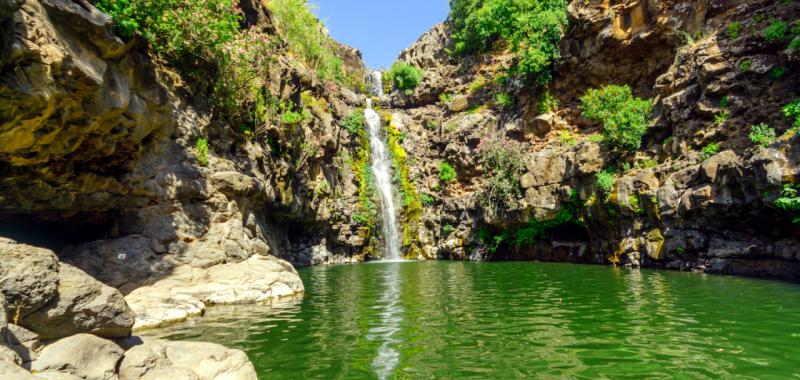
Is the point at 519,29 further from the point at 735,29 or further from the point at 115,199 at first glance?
the point at 115,199

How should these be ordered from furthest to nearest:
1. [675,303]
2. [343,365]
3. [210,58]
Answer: [210,58], [675,303], [343,365]

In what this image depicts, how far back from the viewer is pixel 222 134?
20.5 m

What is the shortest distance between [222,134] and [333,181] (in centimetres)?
1648

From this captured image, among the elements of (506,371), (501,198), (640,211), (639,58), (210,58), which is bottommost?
(506,371)

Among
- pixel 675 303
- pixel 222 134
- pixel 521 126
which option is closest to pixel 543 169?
pixel 521 126

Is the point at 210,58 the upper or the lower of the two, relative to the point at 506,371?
upper

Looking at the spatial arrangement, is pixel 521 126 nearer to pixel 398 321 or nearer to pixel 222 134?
pixel 222 134

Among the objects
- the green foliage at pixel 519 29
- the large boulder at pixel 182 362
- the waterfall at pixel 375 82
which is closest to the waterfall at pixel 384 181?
the waterfall at pixel 375 82

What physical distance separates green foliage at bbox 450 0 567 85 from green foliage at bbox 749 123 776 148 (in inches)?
718

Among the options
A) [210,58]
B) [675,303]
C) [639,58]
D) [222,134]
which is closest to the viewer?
[675,303]

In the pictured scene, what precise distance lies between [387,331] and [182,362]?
15.6 feet

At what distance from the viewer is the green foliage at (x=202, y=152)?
18.0m

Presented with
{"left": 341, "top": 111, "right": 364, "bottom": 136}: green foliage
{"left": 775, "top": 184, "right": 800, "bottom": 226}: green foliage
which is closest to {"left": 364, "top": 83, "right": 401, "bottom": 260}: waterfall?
{"left": 341, "top": 111, "right": 364, "bottom": 136}: green foliage

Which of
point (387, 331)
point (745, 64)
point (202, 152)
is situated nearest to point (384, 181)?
point (202, 152)
